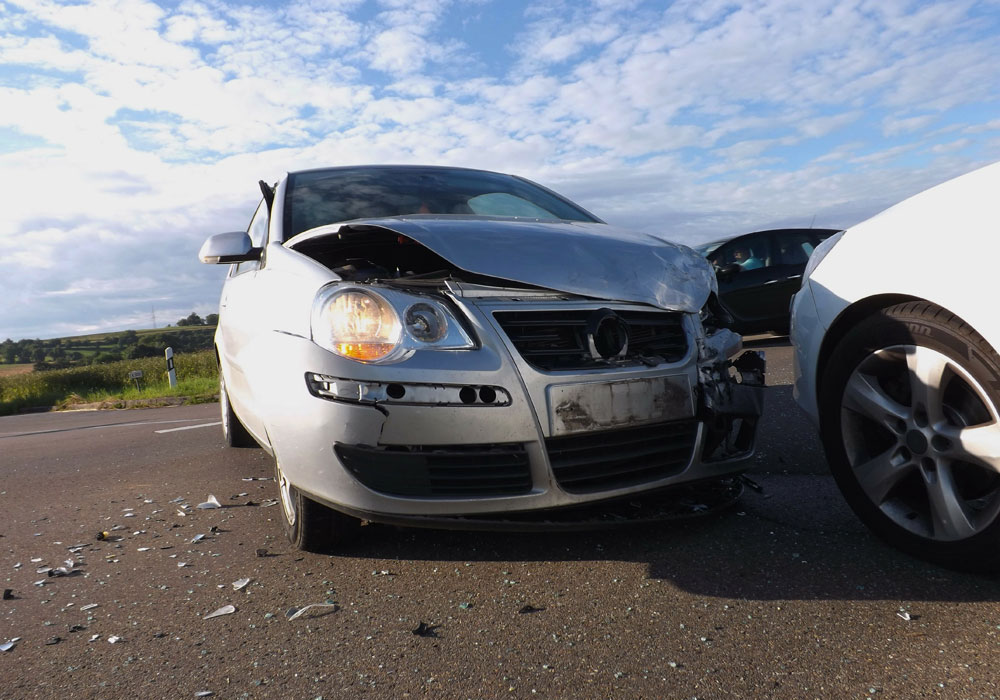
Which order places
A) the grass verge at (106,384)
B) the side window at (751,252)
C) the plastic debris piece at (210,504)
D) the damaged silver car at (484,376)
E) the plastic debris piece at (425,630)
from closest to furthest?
the plastic debris piece at (425,630), the damaged silver car at (484,376), the plastic debris piece at (210,504), the side window at (751,252), the grass verge at (106,384)

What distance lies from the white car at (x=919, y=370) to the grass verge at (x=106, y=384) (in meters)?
11.8

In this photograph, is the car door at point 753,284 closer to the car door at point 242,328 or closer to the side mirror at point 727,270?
the side mirror at point 727,270

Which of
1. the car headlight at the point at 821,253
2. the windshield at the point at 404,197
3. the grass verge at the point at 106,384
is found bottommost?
the grass verge at the point at 106,384

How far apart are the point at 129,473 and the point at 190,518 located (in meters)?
1.67

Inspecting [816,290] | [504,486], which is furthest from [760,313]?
[504,486]

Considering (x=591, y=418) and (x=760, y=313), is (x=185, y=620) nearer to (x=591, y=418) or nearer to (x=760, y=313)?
(x=591, y=418)

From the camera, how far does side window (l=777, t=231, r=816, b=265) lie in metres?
10.4

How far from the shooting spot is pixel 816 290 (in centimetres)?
285

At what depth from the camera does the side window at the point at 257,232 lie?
3952 mm

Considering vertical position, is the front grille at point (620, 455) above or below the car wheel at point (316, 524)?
above

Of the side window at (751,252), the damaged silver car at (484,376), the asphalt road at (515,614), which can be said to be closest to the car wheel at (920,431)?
the asphalt road at (515,614)

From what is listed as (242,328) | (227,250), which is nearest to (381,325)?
(242,328)

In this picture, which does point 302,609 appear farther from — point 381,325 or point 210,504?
point 210,504

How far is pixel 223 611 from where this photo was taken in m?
2.46
